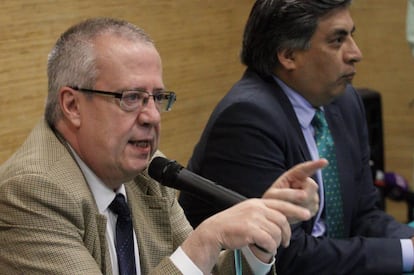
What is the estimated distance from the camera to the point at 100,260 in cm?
157

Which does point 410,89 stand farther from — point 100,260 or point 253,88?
point 100,260

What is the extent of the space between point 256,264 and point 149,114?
0.38 metres

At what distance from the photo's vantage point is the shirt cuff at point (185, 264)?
148 centimetres

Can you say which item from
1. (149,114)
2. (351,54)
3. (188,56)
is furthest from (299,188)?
(188,56)

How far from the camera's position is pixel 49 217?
4.83ft

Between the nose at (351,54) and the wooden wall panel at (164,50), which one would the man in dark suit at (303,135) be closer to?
the nose at (351,54)

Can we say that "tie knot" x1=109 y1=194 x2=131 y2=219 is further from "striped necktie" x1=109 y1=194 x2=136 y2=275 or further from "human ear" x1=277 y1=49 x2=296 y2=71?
"human ear" x1=277 y1=49 x2=296 y2=71

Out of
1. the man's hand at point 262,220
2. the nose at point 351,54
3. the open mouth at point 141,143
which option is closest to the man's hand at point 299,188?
the man's hand at point 262,220

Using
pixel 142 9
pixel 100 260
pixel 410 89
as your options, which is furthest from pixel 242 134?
pixel 410 89

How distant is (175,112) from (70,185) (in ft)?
5.90

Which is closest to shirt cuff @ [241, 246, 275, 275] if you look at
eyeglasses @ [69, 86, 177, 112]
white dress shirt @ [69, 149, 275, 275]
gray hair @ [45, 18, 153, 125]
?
white dress shirt @ [69, 149, 275, 275]

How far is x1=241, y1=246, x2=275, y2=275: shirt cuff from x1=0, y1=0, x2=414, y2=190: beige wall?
1.24 metres

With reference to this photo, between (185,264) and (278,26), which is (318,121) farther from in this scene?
(185,264)

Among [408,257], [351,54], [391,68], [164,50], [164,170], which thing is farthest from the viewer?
[391,68]
